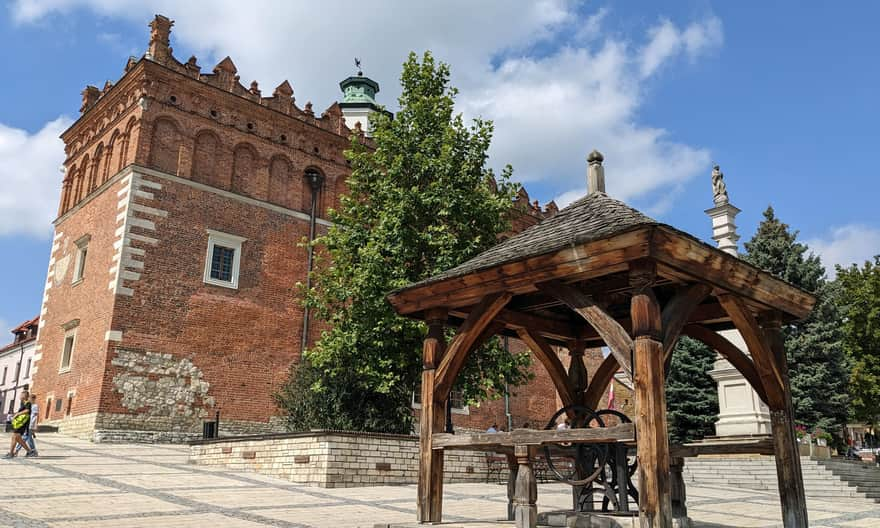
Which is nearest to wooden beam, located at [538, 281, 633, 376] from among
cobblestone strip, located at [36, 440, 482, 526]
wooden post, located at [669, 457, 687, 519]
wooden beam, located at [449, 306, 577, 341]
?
wooden beam, located at [449, 306, 577, 341]

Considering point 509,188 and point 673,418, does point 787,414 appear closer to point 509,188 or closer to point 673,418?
point 509,188

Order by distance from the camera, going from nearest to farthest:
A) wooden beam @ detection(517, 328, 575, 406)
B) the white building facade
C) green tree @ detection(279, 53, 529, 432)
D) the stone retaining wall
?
wooden beam @ detection(517, 328, 575, 406) → the stone retaining wall → green tree @ detection(279, 53, 529, 432) → the white building facade

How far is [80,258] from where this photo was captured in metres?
23.6

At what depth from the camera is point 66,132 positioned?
26.4 m

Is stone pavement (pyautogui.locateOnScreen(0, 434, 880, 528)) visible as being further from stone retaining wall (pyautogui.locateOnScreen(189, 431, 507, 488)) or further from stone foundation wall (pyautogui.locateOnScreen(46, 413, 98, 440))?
stone foundation wall (pyautogui.locateOnScreen(46, 413, 98, 440))

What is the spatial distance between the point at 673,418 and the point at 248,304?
13.7m

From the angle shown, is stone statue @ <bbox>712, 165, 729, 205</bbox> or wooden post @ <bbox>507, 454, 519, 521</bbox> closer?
wooden post @ <bbox>507, 454, 519, 521</bbox>

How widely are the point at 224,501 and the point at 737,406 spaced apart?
46.1 ft

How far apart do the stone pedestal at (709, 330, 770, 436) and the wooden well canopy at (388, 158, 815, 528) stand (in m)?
11.1

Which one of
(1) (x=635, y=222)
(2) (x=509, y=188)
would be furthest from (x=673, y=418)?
(1) (x=635, y=222)

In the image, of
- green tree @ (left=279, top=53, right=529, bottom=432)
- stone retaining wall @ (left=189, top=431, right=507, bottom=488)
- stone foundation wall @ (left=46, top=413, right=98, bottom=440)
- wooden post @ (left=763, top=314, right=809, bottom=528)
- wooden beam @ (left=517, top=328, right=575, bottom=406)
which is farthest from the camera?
stone foundation wall @ (left=46, top=413, right=98, bottom=440)

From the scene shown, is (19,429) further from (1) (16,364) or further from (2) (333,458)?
(1) (16,364)

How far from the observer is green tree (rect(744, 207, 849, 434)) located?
20.9 meters

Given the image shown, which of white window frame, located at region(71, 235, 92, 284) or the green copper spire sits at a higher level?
the green copper spire
